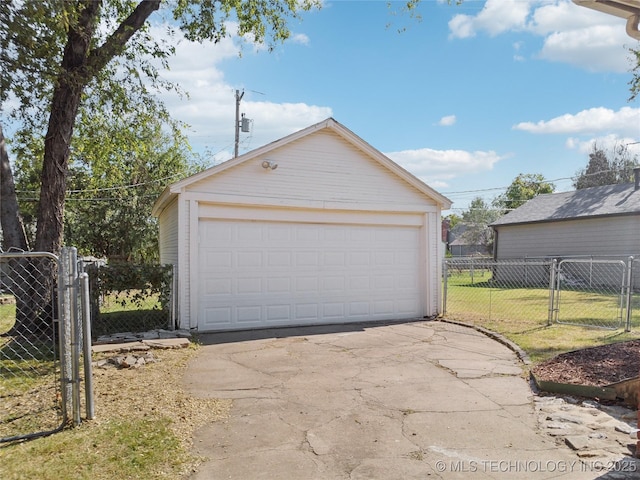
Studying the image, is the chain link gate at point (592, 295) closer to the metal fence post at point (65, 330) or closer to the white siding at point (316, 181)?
the white siding at point (316, 181)

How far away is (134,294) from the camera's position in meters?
8.84

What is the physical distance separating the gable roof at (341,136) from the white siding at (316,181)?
0.11 metres

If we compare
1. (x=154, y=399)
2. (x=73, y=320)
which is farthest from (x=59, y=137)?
(x=154, y=399)

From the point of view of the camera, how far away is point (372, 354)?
702 cm


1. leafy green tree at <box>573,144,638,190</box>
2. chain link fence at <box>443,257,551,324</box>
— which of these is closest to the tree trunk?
chain link fence at <box>443,257,551,324</box>

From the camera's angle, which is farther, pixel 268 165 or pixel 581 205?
pixel 581 205

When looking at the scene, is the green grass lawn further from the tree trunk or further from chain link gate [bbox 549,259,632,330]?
the tree trunk

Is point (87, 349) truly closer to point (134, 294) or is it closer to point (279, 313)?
point (134, 294)

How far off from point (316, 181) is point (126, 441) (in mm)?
7134

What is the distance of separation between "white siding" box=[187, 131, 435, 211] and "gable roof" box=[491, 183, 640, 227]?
12.6 meters

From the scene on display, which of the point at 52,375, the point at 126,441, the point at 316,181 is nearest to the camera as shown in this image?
the point at 126,441

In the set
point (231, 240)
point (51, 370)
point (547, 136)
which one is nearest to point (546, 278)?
point (547, 136)

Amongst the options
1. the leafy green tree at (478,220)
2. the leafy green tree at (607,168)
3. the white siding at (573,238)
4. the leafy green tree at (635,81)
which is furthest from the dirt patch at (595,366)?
the leafy green tree at (478,220)

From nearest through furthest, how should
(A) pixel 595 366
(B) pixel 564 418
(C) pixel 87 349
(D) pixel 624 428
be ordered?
(D) pixel 624 428, (C) pixel 87 349, (B) pixel 564 418, (A) pixel 595 366
